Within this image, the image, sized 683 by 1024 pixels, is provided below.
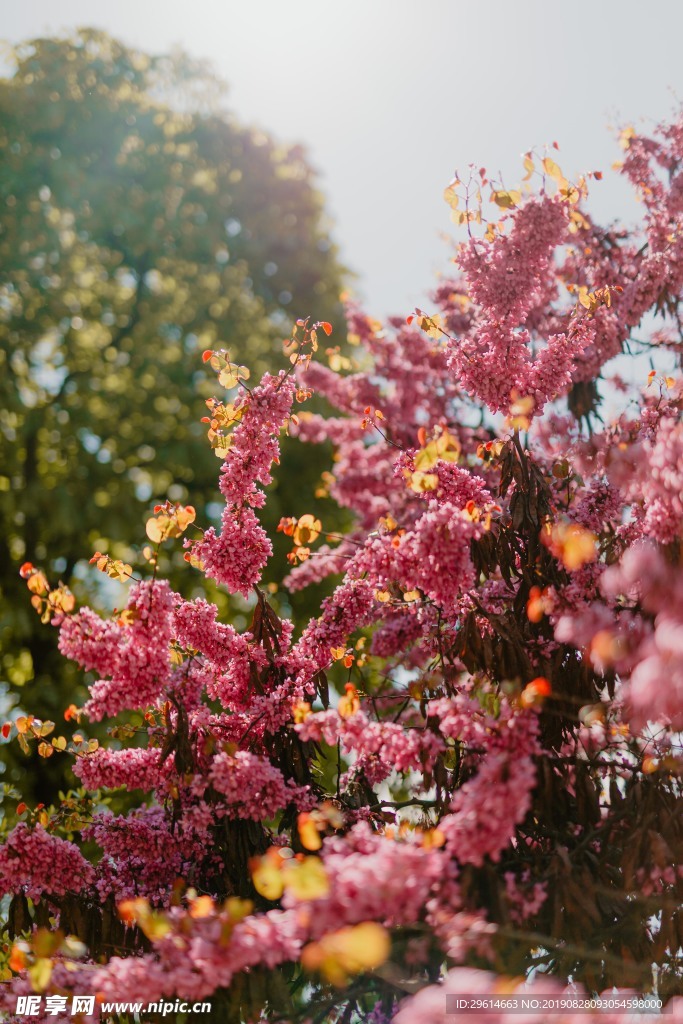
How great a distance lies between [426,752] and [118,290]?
9.39m

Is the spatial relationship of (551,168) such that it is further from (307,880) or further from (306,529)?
(307,880)

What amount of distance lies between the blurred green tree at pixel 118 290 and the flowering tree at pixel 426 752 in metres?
4.79

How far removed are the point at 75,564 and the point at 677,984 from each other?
7.59m

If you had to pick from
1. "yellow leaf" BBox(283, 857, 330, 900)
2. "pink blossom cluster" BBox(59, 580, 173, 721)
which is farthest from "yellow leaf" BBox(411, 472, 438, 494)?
"yellow leaf" BBox(283, 857, 330, 900)

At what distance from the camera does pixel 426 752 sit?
245 cm

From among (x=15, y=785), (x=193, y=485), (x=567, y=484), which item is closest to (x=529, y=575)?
(x=567, y=484)

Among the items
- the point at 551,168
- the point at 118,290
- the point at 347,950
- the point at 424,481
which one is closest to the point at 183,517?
the point at 424,481

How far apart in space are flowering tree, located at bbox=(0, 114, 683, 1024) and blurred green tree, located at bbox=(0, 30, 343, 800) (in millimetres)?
4791

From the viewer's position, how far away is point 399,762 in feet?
7.77

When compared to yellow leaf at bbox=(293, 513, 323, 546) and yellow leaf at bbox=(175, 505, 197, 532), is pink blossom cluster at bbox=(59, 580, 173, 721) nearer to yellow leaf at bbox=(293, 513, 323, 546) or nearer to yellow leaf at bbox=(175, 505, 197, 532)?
yellow leaf at bbox=(175, 505, 197, 532)

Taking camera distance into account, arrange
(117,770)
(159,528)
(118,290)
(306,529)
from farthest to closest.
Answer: (118,290)
(117,770)
(306,529)
(159,528)

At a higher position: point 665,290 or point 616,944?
point 665,290

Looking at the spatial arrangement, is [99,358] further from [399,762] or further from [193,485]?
[399,762]

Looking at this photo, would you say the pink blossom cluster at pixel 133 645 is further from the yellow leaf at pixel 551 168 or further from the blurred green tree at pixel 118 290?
the blurred green tree at pixel 118 290
